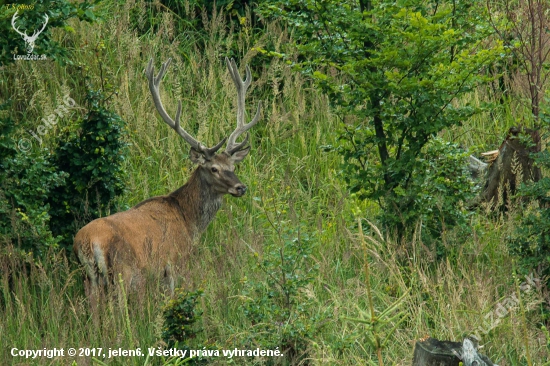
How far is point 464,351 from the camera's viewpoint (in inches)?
154

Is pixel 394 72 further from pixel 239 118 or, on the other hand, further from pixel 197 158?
pixel 197 158

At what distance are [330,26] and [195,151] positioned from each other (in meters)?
1.73

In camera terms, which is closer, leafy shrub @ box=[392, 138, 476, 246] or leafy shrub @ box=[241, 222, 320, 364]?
leafy shrub @ box=[241, 222, 320, 364]

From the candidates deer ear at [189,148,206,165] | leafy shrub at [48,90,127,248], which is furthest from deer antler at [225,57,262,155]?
leafy shrub at [48,90,127,248]

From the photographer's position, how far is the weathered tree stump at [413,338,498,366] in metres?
3.90

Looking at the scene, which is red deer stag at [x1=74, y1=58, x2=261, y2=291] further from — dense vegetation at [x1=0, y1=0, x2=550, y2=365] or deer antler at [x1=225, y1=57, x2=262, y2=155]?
dense vegetation at [x1=0, y1=0, x2=550, y2=365]

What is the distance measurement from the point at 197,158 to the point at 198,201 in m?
0.39

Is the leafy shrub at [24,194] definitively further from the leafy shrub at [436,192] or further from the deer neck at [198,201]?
the leafy shrub at [436,192]

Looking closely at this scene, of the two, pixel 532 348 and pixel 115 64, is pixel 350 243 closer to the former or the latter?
pixel 532 348

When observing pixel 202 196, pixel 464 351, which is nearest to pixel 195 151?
pixel 202 196

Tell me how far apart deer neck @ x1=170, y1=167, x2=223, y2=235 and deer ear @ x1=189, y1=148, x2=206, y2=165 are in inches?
2.9

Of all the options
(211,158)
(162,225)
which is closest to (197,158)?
(211,158)

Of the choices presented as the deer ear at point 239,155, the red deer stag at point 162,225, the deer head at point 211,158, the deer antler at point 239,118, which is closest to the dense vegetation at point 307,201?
the red deer stag at point 162,225

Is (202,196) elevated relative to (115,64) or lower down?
lower down
